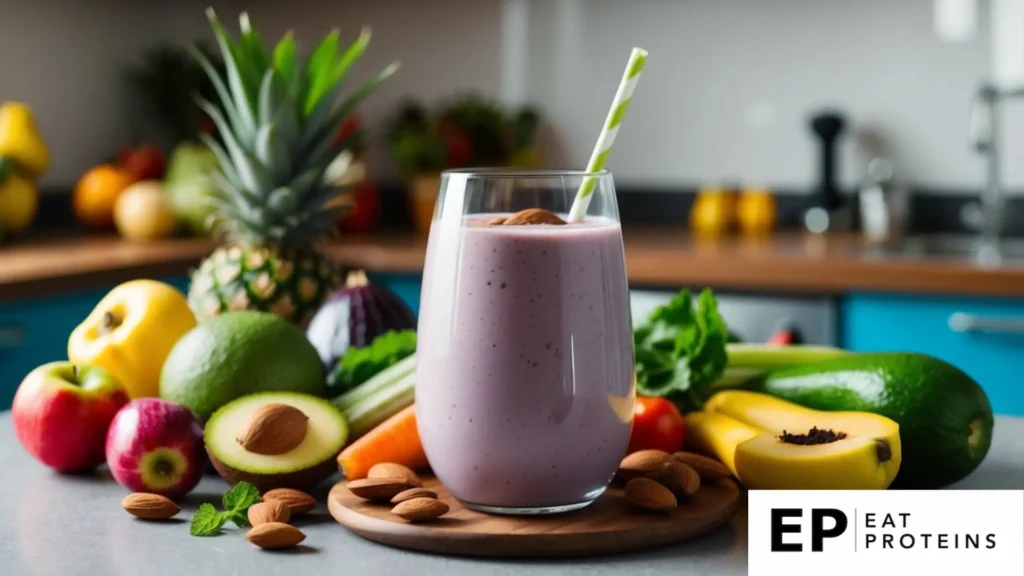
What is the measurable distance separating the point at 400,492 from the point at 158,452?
0.21m

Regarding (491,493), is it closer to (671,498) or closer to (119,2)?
(671,498)

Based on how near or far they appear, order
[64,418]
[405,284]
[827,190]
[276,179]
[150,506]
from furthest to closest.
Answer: [827,190] → [405,284] → [276,179] → [64,418] → [150,506]

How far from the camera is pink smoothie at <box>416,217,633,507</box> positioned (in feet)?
3.01

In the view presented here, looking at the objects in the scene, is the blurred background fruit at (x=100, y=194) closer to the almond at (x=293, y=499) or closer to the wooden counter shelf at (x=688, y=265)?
the wooden counter shelf at (x=688, y=265)

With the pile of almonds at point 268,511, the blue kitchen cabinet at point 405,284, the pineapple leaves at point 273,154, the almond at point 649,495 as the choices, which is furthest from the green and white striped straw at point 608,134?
the blue kitchen cabinet at point 405,284

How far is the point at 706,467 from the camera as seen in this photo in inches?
39.9

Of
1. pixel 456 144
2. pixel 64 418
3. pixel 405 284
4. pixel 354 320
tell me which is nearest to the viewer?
pixel 64 418

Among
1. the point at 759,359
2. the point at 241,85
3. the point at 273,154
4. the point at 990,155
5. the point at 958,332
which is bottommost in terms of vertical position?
the point at 958,332

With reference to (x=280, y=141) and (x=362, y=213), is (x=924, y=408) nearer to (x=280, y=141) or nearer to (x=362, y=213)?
(x=280, y=141)

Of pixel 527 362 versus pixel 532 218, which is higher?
pixel 532 218

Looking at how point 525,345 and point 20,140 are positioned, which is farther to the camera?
point 20,140

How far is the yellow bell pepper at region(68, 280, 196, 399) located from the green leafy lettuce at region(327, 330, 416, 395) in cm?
18

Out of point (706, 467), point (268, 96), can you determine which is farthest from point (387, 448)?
point (268, 96)

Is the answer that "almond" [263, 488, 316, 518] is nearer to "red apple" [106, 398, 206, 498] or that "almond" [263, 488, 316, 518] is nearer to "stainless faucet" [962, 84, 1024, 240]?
"red apple" [106, 398, 206, 498]
